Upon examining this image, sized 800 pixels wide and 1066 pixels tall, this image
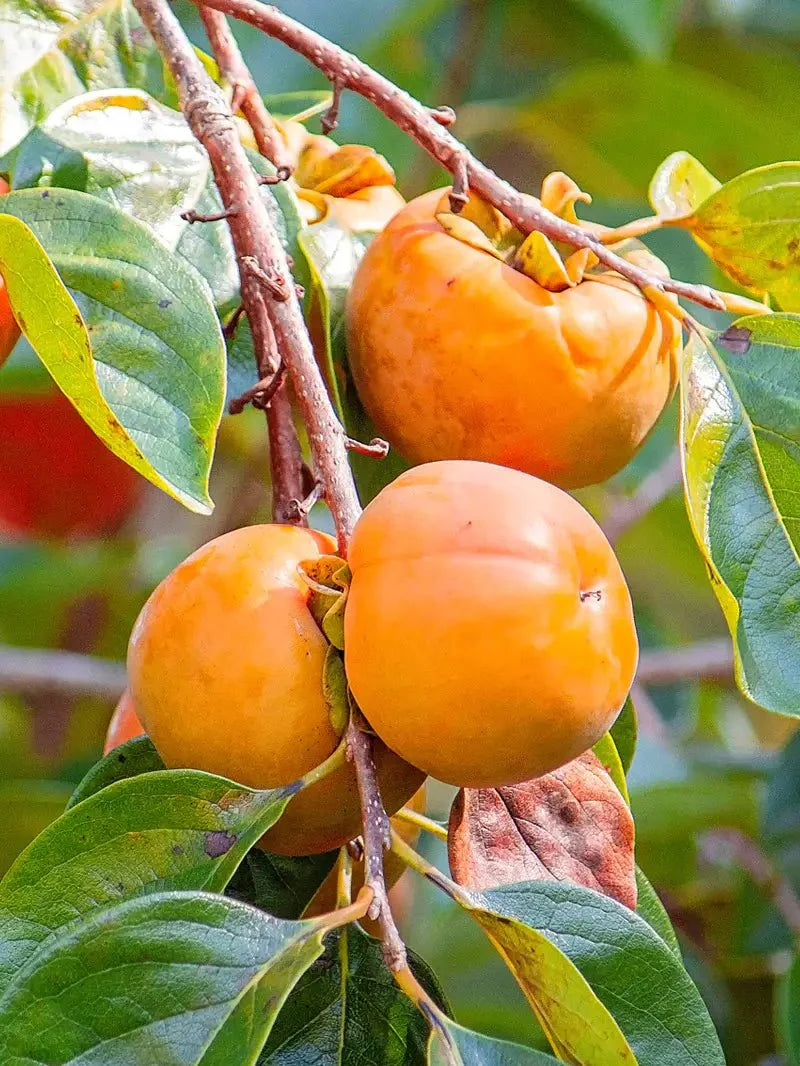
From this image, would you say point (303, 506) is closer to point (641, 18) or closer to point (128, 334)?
point (128, 334)

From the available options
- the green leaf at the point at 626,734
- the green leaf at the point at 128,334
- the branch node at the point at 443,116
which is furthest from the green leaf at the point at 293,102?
the green leaf at the point at 626,734

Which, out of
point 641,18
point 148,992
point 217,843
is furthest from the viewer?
point 641,18

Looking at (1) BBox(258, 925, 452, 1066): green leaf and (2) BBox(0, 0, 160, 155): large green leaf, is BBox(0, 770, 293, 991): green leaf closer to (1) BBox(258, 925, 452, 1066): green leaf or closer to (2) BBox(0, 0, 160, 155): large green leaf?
(1) BBox(258, 925, 452, 1066): green leaf

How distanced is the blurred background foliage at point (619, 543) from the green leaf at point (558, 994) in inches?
31.8

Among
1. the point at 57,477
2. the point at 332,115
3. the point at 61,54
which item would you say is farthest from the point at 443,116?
the point at 57,477

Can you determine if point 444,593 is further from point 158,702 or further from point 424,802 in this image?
point 424,802

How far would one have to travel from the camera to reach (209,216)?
1074 mm

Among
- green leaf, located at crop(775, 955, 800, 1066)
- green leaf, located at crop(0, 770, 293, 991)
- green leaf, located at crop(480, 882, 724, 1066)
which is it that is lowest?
green leaf, located at crop(775, 955, 800, 1066)

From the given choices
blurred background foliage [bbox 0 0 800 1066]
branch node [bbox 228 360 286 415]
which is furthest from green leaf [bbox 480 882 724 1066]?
blurred background foliage [bbox 0 0 800 1066]

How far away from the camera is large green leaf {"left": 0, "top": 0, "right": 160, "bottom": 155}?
118cm

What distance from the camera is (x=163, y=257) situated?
37.2 inches

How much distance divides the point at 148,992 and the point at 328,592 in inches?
9.4

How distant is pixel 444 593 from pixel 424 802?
0.32 meters

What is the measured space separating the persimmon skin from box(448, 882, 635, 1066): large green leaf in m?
0.31
